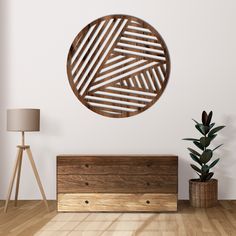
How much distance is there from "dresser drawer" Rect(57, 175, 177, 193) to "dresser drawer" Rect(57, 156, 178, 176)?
0.13ft

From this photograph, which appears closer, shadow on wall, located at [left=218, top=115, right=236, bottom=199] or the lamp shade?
the lamp shade

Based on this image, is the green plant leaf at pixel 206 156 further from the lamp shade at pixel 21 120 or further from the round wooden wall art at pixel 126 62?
the lamp shade at pixel 21 120

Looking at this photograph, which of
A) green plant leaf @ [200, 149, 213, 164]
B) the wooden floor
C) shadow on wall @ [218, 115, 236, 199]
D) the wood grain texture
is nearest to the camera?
the wooden floor

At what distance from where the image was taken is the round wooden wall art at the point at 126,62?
4.39 metres

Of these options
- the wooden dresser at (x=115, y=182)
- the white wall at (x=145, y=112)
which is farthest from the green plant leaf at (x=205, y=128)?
the wooden dresser at (x=115, y=182)

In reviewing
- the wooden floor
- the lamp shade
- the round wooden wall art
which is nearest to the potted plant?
the wooden floor

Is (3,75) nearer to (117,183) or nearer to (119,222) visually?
→ (117,183)

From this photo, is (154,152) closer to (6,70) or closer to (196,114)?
(196,114)

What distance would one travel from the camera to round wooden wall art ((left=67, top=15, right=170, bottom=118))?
173 inches

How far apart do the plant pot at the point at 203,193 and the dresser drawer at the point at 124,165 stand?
0.34 metres

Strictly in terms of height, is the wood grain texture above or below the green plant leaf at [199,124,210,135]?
below

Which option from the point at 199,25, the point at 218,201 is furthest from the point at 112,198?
the point at 199,25

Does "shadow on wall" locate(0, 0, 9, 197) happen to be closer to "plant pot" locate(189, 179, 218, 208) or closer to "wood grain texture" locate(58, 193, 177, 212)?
"wood grain texture" locate(58, 193, 177, 212)

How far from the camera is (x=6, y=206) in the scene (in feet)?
12.9
